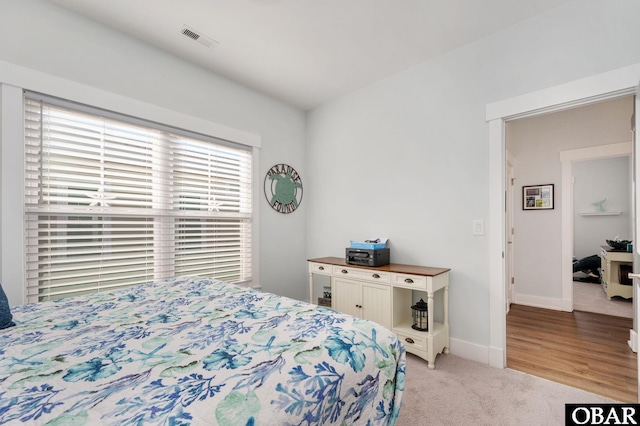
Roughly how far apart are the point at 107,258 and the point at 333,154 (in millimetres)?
2535

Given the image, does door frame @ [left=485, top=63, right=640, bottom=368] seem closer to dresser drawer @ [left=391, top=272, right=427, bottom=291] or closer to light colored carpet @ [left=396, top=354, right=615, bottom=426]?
light colored carpet @ [left=396, top=354, right=615, bottom=426]

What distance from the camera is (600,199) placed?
5996mm

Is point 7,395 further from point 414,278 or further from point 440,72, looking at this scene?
point 440,72

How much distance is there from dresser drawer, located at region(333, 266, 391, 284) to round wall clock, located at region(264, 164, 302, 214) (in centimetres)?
109

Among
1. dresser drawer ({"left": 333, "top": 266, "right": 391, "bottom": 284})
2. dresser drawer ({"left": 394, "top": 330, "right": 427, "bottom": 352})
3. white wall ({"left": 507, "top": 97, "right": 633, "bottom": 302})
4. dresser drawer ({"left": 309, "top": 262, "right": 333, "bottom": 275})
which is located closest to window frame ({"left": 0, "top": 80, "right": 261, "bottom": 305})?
dresser drawer ({"left": 309, "top": 262, "right": 333, "bottom": 275})

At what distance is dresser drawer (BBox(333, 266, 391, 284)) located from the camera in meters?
2.66

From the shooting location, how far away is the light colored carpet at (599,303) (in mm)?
3672

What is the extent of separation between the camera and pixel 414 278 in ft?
8.11

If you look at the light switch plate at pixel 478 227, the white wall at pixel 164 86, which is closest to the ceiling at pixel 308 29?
the white wall at pixel 164 86

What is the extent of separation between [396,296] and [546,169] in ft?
9.96

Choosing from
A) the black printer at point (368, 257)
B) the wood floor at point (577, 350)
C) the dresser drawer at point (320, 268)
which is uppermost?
the black printer at point (368, 257)

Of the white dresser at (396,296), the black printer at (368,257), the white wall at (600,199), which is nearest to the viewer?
the white dresser at (396,296)

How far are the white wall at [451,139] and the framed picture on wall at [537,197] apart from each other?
7.24 ft

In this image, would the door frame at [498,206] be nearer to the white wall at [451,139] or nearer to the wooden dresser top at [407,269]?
the white wall at [451,139]
